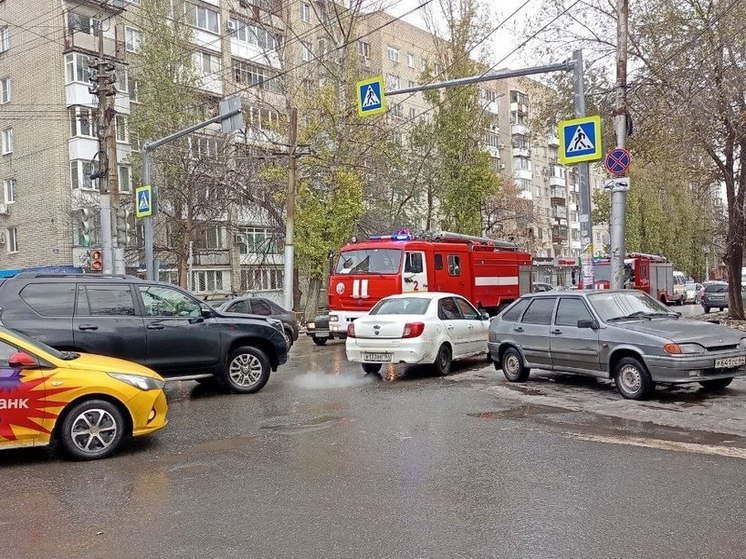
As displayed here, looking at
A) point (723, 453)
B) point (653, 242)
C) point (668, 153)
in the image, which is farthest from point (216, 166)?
point (653, 242)

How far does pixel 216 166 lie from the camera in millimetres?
31938

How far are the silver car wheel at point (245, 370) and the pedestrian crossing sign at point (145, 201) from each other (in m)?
9.71

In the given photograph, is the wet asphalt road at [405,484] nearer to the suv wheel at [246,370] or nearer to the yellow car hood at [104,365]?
the yellow car hood at [104,365]

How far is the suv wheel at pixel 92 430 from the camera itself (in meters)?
6.81

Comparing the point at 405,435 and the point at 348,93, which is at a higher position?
the point at 348,93

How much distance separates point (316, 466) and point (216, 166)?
2738 cm

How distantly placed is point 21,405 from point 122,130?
31.1 m

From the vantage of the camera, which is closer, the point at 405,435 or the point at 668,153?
the point at 405,435

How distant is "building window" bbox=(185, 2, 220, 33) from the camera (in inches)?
1490

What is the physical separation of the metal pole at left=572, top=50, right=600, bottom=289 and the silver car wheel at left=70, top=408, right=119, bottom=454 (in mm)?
10269

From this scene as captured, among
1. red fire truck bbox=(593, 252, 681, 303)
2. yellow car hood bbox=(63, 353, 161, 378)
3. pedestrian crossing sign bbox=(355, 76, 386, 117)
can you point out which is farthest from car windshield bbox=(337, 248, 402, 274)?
red fire truck bbox=(593, 252, 681, 303)

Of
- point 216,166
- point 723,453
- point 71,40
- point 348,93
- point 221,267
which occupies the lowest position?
point 723,453

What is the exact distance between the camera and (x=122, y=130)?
3488cm

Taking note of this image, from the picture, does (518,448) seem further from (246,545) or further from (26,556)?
(26,556)
